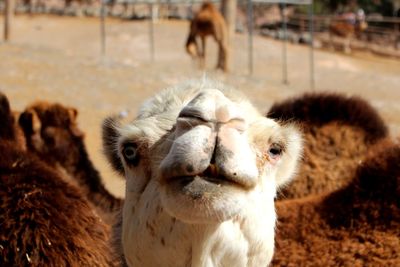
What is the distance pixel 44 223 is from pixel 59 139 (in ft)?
10.4

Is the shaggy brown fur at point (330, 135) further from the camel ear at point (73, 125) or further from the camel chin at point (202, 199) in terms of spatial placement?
the camel chin at point (202, 199)

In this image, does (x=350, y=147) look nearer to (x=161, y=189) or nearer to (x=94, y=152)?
(x=161, y=189)

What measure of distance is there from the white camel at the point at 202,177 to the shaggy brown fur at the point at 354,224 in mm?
961

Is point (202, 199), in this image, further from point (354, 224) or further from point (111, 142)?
point (354, 224)

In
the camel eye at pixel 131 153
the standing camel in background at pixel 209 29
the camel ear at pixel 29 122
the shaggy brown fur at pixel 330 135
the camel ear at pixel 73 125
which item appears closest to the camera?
the camel eye at pixel 131 153

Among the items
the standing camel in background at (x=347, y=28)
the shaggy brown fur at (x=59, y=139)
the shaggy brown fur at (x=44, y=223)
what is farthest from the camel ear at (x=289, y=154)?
the standing camel in background at (x=347, y=28)

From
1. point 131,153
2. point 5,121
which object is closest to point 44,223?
point 131,153

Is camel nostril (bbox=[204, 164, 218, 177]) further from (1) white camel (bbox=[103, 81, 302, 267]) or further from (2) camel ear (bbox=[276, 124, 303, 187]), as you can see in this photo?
(2) camel ear (bbox=[276, 124, 303, 187])

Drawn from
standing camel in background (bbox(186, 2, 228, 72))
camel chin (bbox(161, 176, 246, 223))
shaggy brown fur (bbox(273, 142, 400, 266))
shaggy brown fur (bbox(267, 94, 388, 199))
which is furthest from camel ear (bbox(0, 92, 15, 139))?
standing camel in background (bbox(186, 2, 228, 72))

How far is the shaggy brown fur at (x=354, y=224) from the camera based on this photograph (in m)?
4.02

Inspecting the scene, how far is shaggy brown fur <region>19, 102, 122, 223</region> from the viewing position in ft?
22.4

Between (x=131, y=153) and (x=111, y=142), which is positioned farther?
(x=111, y=142)

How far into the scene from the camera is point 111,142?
11.7 feet

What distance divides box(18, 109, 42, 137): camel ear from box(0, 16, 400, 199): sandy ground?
0.91 m
